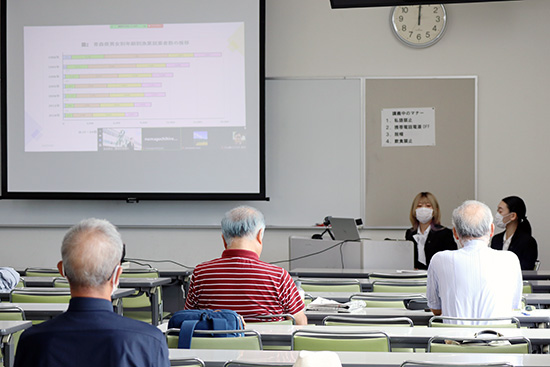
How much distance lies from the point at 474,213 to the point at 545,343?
0.89 m

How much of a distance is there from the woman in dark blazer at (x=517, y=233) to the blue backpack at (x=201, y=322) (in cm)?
419

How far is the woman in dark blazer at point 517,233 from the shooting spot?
6.44 meters

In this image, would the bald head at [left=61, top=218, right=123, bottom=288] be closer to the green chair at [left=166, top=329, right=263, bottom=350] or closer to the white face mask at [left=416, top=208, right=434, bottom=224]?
the green chair at [left=166, top=329, right=263, bottom=350]

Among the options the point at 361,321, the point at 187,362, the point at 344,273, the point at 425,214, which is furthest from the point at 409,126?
the point at 187,362

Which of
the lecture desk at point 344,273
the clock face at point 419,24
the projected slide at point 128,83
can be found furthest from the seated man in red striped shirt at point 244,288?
the clock face at point 419,24

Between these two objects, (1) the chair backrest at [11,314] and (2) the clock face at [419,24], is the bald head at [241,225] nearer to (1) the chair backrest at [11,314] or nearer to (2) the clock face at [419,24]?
(1) the chair backrest at [11,314]

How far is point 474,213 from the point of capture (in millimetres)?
3650

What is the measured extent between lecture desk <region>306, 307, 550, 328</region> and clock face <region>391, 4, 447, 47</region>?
4527 mm

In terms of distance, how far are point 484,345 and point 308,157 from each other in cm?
540

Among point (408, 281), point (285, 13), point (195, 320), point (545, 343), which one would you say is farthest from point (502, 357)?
point (285, 13)

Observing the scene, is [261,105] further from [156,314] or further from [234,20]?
[156,314]

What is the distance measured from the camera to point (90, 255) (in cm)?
184

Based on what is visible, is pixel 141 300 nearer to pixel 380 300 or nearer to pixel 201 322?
pixel 380 300

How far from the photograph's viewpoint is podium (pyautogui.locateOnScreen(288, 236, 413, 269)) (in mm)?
6363
